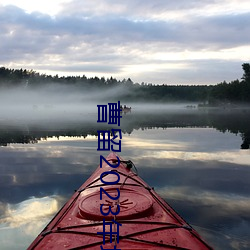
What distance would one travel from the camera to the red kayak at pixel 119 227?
15.1 ft

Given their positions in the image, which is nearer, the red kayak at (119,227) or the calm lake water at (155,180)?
the red kayak at (119,227)

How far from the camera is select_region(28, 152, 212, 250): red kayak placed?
461 centimetres

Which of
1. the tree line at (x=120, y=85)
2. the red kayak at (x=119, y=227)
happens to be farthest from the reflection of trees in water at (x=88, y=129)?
the tree line at (x=120, y=85)

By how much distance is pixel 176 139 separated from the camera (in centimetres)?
2358

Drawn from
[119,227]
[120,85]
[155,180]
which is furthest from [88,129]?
[120,85]

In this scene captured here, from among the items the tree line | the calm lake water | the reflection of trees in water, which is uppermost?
the tree line

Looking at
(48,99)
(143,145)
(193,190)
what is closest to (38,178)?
(193,190)

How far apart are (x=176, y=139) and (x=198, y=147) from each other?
3746mm

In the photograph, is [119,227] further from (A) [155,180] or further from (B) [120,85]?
(B) [120,85]

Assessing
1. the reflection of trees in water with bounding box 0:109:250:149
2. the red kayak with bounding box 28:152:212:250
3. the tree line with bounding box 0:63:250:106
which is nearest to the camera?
the red kayak with bounding box 28:152:212:250

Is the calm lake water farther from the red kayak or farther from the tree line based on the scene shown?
the tree line

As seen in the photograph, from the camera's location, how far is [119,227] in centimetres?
513

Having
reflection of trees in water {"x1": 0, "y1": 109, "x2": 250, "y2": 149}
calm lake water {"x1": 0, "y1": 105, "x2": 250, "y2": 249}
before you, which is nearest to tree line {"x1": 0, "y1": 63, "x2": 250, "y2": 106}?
reflection of trees in water {"x1": 0, "y1": 109, "x2": 250, "y2": 149}

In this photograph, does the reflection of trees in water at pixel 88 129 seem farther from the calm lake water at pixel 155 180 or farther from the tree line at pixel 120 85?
the tree line at pixel 120 85
